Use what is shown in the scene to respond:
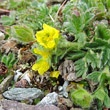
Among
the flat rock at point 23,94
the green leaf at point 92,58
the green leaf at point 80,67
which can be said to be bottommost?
the flat rock at point 23,94

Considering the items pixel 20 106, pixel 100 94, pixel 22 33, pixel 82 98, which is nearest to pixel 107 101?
pixel 100 94

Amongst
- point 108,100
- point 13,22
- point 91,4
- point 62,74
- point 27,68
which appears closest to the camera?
point 108,100

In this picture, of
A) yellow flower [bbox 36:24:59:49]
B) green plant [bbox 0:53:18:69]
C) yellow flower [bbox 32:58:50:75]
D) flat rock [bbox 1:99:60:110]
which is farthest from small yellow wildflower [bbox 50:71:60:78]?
green plant [bbox 0:53:18:69]

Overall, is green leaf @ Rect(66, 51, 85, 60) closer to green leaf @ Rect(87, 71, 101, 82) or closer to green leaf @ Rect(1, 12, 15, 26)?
green leaf @ Rect(87, 71, 101, 82)

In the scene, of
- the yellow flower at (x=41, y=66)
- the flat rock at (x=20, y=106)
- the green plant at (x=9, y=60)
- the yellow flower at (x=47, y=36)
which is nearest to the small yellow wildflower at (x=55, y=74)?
the yellow flower at (x=41, y=66)

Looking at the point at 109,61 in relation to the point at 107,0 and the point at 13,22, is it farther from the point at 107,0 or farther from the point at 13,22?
the point at 13,22

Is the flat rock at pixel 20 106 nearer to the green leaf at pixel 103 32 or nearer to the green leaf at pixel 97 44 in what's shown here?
the green leaf at pixel 97 44

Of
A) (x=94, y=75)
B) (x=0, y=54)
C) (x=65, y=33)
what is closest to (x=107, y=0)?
(x=65, y=33)

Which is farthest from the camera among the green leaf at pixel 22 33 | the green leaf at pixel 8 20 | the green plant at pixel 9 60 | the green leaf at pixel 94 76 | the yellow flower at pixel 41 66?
the green leaf at pixel 8 20
